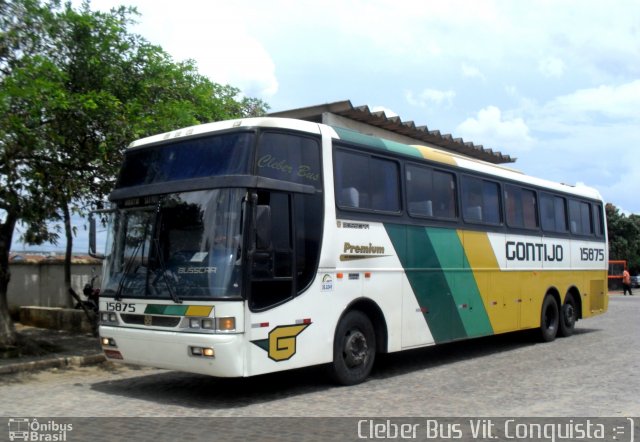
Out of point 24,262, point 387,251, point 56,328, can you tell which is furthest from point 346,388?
point 24,262

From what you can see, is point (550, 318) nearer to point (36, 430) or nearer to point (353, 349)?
point (353, 349)

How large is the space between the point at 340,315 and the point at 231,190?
236 cm

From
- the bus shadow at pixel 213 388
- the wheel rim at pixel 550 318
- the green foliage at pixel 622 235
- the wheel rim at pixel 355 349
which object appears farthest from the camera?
the green foliage at pixel 622 235

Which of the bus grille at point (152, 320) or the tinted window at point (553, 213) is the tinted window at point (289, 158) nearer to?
the bus grille at point (152, 320)

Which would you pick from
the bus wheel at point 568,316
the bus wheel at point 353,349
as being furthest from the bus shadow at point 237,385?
the bus wheel at point 568,316

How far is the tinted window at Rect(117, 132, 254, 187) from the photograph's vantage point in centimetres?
804

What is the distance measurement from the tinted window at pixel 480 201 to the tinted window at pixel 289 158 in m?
3.91

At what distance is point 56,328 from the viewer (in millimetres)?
15570

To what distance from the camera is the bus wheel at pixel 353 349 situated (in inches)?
350

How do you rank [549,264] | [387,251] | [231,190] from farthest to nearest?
[549,264] < [387,251] < [231,190]

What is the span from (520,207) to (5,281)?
32.8ft

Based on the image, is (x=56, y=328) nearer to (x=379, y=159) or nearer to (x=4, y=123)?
(x=4, y=123)

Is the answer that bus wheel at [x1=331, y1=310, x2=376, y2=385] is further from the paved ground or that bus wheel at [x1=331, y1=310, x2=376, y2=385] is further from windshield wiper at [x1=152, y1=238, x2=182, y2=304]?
windshield wiper at [x1=152, y1=238, x2=182, y2=304]

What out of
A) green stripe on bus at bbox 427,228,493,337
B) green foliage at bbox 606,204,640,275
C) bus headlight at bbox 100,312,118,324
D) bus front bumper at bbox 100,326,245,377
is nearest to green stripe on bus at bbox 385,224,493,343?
green stripe on bus at bbox 427,228,493,337
